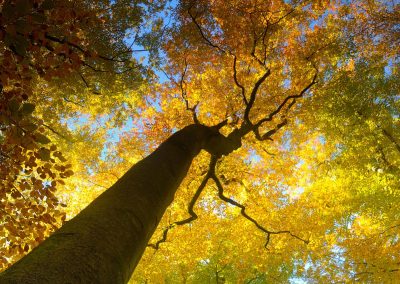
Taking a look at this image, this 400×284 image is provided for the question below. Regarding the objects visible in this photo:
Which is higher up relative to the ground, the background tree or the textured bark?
the background tree

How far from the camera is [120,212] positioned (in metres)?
3.40

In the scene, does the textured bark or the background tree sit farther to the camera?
the background tree

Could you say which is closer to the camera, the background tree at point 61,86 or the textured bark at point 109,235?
the textured bark at point 109,235

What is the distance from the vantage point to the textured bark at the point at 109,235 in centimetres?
229

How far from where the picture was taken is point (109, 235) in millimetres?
2979

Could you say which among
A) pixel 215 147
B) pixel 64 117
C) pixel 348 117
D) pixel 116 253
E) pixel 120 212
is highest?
pixel 348 117

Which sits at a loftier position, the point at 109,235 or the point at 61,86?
the point at 61,86

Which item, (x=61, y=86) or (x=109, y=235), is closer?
(x=109, y=235)

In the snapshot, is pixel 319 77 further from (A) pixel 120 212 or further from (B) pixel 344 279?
(A) pixel 120 212

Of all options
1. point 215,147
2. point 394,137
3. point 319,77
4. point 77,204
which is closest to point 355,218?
point 394,137

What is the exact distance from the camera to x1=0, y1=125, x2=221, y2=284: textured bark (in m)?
2.29

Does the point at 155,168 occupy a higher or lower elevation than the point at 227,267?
lower

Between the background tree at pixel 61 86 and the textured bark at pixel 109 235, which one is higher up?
the background tree at pixel 61 86

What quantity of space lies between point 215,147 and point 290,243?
898 centimetres
